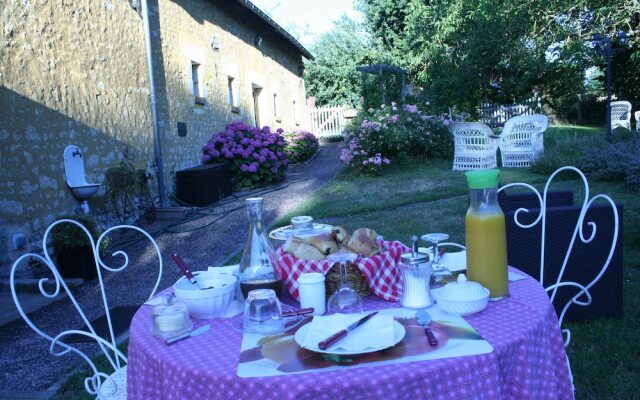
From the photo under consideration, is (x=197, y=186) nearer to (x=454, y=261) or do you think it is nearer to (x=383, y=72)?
(x=454, y=261)

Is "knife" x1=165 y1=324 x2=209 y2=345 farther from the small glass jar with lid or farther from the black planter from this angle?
the black planter

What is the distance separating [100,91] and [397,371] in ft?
20.2

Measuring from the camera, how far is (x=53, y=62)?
5.30 m

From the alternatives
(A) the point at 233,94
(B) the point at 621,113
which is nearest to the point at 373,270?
(A) the point at 233,94

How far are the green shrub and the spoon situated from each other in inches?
473

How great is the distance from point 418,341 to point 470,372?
0.14m

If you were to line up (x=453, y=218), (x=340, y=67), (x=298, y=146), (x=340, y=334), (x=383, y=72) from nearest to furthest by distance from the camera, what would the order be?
1. (x=340, y=334)
2. (x=453, y=218)
3. (x=298, y=146)
4. (x=383, y=72)
5. (x=340, y=67)

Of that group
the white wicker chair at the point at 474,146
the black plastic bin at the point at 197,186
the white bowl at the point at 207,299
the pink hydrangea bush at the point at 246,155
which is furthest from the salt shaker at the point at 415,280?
the pink hydrangea bush at the point at 246,155

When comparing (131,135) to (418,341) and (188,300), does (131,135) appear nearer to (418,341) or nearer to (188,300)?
(188,300)

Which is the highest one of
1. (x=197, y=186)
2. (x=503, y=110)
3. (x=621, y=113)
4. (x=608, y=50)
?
(x=608, y=50)

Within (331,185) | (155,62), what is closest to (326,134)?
(331,185)

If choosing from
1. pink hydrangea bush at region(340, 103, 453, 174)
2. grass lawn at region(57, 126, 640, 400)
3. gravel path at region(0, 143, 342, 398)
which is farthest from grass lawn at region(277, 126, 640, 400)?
gravel path at region(0, 143, 342, 398)

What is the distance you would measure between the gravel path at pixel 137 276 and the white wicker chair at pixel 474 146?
2656 mm

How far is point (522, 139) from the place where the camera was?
9.31 metres
